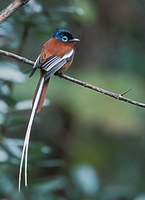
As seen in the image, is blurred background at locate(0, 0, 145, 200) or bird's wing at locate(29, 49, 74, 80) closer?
bird's wing at locate(29, 49, 74, 80)

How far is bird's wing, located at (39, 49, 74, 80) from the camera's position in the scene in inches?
115

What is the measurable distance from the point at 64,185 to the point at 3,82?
1.19 metres

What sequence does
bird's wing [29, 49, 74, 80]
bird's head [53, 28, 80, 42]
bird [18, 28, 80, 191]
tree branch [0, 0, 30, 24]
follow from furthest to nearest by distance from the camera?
bird's head [53, 28, 80, 42] < bird's wing [29, 49, 74, 80] < bird [18, 28, 80, 191] < tree branch [0, 0, 30, 24]

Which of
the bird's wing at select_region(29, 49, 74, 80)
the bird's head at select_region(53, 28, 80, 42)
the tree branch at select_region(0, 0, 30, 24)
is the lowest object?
the tree branch at select_region(0, 0, 30, 24)

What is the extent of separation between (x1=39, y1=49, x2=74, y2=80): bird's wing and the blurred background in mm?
311

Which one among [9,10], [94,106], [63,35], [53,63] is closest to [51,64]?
[53,63]

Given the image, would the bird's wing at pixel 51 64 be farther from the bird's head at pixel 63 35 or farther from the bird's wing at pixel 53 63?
the bird's head at pixel 63 35

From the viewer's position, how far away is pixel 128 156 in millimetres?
6133

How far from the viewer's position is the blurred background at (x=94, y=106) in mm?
3695

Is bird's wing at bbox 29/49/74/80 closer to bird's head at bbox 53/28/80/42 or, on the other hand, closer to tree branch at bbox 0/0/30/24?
bird's head at bbox 53/28/80/42

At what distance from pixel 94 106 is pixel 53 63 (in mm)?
2289

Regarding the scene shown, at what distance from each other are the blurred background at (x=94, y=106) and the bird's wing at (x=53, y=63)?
311mm

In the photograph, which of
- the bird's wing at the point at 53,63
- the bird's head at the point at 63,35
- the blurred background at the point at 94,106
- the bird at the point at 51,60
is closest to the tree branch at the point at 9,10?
the bird at the point at 51,60

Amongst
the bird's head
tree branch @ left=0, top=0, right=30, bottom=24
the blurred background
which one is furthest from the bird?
tree branch @ left=0, top=0, right=30, bottom=24
